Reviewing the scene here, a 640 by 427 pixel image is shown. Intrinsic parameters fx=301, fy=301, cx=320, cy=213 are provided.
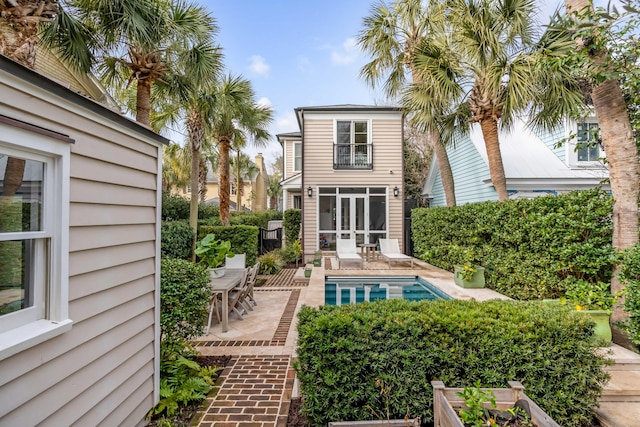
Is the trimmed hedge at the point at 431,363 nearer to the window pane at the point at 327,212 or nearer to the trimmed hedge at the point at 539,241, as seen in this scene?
the trimmed hedge at the point at 539,241

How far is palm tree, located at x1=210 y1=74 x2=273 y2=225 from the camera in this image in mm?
9742

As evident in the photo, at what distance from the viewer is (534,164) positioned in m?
9.90

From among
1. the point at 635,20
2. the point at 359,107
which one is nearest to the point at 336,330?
the point at 635,20

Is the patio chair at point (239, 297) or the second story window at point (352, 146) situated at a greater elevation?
the second story window at point (352, 146)

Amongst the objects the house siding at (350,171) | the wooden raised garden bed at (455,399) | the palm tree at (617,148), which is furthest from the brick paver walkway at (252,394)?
the house siding at (350,171)

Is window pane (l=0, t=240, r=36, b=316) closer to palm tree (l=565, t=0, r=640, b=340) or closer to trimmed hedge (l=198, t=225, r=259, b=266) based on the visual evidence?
palm tree (l=565, t=0, r=640, b=340)

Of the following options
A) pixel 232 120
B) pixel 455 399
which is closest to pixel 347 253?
pixel 232 120

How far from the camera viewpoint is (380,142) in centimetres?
1268

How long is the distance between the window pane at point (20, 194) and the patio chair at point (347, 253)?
8.50 meters

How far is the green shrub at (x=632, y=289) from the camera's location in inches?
142

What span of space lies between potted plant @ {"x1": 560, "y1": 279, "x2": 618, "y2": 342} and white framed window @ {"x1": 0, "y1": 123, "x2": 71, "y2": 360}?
545 cm

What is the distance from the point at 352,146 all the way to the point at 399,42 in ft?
13.5

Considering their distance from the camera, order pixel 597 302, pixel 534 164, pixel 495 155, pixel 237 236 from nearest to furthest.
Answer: pixel 597 302 → pixel 495 155 → pixel 237 236 → pixel 534 164

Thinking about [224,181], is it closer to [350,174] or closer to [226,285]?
[350,174]
